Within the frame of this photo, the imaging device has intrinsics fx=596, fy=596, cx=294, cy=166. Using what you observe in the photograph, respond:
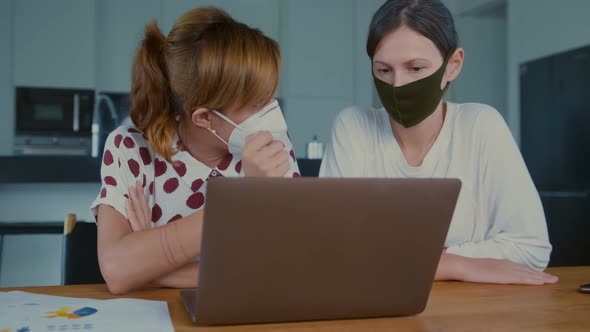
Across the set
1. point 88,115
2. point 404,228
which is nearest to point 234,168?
point 404,228

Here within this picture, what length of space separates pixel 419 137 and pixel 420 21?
0.30 metres

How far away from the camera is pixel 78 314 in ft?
2.56

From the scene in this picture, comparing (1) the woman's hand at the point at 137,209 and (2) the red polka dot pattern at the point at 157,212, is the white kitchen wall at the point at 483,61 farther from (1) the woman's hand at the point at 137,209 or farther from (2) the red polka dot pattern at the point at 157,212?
(1) the woman's hand at the point at 137,209

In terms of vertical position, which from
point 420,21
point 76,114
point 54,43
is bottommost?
point 420,21

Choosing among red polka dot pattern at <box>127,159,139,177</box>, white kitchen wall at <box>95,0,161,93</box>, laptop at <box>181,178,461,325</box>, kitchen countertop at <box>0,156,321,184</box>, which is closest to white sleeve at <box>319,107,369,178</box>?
red polka dot pattern at <box>127,159,139,177</box>

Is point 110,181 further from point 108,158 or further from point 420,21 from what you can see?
point 420,21

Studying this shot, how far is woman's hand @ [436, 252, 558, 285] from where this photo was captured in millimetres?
1091

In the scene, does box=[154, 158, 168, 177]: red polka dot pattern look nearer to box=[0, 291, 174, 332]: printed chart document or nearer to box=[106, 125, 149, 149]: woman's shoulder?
box=[106, 125, 149, 149]: woman's shoulder

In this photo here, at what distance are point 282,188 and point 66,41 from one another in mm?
4300

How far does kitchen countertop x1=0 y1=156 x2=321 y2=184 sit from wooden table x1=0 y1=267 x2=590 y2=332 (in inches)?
73.9

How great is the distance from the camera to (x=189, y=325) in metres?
0.75

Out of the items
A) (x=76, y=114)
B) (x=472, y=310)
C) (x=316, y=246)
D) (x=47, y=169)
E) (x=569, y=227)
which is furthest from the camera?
(x=76, y=114)

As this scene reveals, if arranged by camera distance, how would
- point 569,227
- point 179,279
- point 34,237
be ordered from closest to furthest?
point 179,279
point 34,237
point 569,227

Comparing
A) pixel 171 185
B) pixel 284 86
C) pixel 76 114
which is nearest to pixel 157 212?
pixel 171 185
